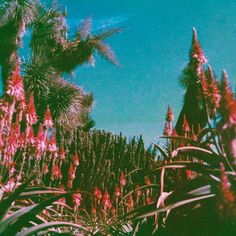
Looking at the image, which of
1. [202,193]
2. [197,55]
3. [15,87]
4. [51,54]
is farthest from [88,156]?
[202,193]

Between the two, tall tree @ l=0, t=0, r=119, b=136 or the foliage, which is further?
tall tree @ l=0, t=0, r=119, b=136

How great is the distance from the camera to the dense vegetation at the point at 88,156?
1.99 m

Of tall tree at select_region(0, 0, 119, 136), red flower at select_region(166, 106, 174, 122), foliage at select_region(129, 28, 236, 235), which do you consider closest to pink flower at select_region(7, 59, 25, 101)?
foliage at select_region(129, 28, 236, 235)

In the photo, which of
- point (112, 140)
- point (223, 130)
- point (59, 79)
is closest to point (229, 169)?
point (223, 130)

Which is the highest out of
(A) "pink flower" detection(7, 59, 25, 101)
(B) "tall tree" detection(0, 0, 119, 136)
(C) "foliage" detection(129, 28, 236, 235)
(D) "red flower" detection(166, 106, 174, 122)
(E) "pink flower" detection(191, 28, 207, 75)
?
(B) "tall tree" detection(0, 0, 119, 136)

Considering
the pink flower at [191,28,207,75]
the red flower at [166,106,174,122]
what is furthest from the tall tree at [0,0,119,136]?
the pink flower at [191,28,207,75]

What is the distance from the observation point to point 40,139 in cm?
381

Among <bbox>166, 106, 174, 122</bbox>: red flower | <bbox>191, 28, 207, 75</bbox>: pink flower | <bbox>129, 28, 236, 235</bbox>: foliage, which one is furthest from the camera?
<bbox>166, 106, 174, 122</bbox>: red flower

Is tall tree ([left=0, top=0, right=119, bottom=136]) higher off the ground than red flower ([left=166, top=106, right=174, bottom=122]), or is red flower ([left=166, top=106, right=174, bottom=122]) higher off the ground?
tall tree ([left=0, top=0, right=119, bottom=136])

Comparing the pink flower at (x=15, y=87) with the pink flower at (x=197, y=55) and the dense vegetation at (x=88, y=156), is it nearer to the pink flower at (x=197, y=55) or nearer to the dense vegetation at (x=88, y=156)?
the dense vegetation at (x=88, y=156)

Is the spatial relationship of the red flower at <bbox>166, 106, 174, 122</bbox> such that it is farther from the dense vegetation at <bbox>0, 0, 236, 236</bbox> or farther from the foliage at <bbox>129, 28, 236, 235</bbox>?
the foliage at <bbox>129, 28, 236, 235</bbox>

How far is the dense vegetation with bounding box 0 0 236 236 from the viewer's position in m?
1.99

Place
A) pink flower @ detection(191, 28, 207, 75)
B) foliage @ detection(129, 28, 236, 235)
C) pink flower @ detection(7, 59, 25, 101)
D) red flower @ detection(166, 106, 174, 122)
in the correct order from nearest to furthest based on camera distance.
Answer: foliage @ detection(129, 28, 236, 235) → pink flower @ detection(191, 28, 207, 75) → pink flower @ detection(7, 59, 25, 101) → red flower @ detection(166, 106, 174, 122)

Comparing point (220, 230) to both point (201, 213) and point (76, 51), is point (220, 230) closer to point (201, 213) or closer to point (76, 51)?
point (201, 213)
